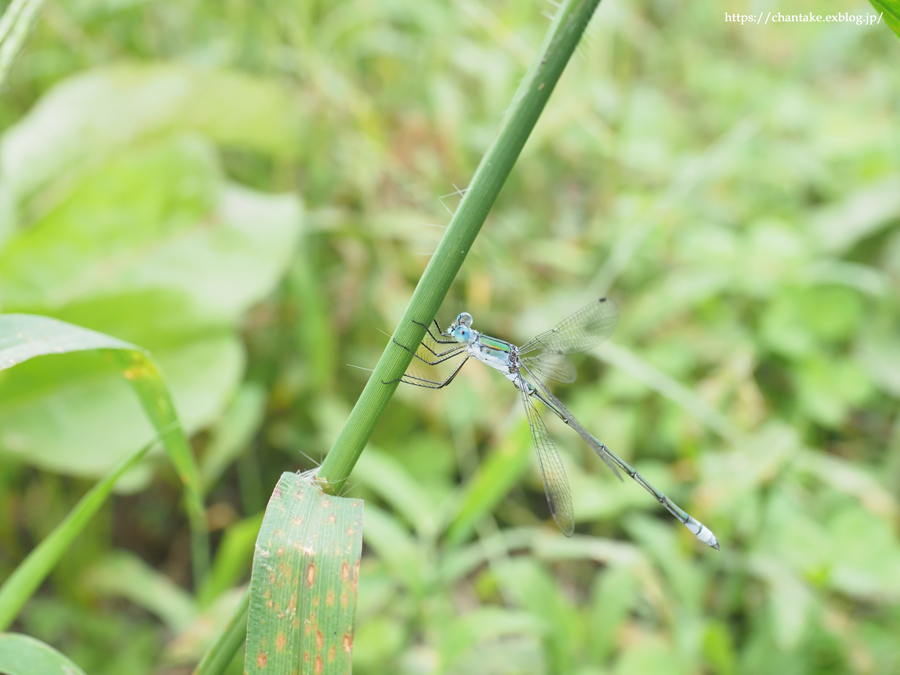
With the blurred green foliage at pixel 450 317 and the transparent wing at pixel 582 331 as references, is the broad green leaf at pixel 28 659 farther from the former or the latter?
the transparent wing at pixel 582 331

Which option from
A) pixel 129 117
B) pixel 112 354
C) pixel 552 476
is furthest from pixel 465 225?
pixel 129 117

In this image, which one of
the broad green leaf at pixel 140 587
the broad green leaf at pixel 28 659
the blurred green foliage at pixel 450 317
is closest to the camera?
the broad green leaf at pixel 28 659

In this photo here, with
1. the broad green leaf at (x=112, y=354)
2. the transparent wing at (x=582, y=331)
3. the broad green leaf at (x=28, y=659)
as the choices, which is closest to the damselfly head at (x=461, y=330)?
the transparent wing at (x=582, y=331)

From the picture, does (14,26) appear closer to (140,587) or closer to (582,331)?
(582,331)

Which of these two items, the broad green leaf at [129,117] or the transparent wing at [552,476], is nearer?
the transparent wing at [552,476]

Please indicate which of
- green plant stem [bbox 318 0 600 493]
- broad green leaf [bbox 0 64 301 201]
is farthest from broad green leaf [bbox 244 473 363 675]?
broad green leaf [bbox 0 64 301 201]

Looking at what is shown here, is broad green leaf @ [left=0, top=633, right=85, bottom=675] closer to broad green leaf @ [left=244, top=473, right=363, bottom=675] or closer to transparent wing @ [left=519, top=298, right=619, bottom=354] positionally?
broad green leaf @ [left=244, top=473, right=363, bottom=675]
